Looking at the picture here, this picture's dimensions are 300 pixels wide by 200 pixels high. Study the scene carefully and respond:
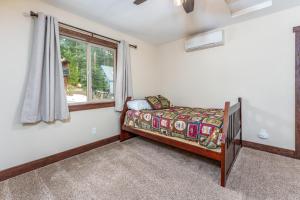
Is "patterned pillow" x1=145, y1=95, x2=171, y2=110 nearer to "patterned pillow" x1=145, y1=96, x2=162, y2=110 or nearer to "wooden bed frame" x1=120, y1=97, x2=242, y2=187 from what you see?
"patterned pillow" x1=145, y1=96, x2=162, y2=110

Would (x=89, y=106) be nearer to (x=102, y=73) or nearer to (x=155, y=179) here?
(x=102, y=73)

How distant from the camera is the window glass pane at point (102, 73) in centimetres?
277

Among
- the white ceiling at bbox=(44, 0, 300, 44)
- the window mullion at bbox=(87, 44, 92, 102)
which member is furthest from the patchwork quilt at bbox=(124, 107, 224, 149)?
the white ceiling at bbox=(44, 0, 300, 44)

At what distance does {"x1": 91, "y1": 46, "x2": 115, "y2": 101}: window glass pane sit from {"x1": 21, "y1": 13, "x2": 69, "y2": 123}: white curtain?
2.27 ft

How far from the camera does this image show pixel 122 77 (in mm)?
2949

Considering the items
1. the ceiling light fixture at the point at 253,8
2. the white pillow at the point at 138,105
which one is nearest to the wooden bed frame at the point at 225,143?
the white pillow at the point at 138,105

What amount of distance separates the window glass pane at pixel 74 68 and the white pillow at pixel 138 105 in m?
0.81

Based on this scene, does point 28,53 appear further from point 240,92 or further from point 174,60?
point 240,92

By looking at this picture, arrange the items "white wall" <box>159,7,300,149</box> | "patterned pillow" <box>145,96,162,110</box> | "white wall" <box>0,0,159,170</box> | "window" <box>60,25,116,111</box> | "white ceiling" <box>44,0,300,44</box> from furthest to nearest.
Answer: "patterned pillow" <box>145,96,162,110</box> < "window" <box>60,25,116,111</box> < "white wall" <box>159,7,300,149</box> < "white ceiling" <box>44,0,300,44</box> < "white wall" <box>0,0,159,170</box>

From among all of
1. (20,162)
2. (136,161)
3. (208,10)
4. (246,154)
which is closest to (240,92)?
(246,154)

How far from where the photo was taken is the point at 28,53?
76.5 inches

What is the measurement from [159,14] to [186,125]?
1806 millimetres

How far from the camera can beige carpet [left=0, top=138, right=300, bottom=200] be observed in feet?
4.99

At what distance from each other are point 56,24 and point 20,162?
1.89m
